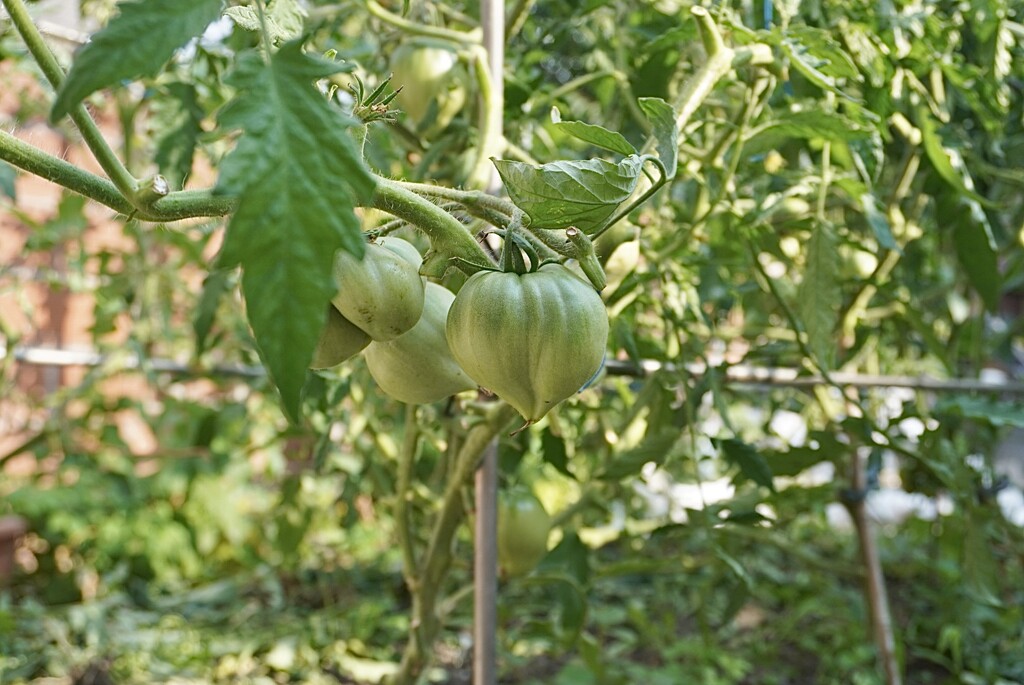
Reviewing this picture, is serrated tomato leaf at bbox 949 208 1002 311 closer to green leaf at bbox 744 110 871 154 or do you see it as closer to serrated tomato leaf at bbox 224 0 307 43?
green leaf at bbox 744 110 871 154

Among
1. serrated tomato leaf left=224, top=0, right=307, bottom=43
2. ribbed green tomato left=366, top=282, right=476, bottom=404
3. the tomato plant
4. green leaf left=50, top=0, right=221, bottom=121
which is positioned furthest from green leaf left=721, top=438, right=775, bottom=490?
green leaf left=50, top=0, right=221, bottom=121

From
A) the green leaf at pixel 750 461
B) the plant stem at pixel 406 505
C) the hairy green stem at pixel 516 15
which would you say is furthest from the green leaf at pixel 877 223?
the plant stem at pixel 406 505

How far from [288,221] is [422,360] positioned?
22 centimetres

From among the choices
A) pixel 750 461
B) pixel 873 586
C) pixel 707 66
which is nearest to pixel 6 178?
pixel 707 66

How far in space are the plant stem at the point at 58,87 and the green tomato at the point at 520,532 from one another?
0.65m

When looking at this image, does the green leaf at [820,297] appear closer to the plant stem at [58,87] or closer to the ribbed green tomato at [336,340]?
the ribbed green tomato at [336,340]

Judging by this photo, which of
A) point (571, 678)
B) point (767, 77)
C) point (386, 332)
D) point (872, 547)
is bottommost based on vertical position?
point (571, 678)

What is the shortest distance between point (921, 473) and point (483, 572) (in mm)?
1018

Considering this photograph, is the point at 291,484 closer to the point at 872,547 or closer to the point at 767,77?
the point at 872,547

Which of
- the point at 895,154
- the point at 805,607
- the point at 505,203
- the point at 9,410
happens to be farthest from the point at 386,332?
the point at 9,410

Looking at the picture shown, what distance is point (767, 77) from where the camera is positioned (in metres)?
0.76

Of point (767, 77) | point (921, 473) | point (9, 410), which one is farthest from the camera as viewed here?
point (9, 410)

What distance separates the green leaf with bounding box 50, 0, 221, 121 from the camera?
0.98 feet

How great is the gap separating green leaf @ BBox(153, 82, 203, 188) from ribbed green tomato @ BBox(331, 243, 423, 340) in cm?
53
